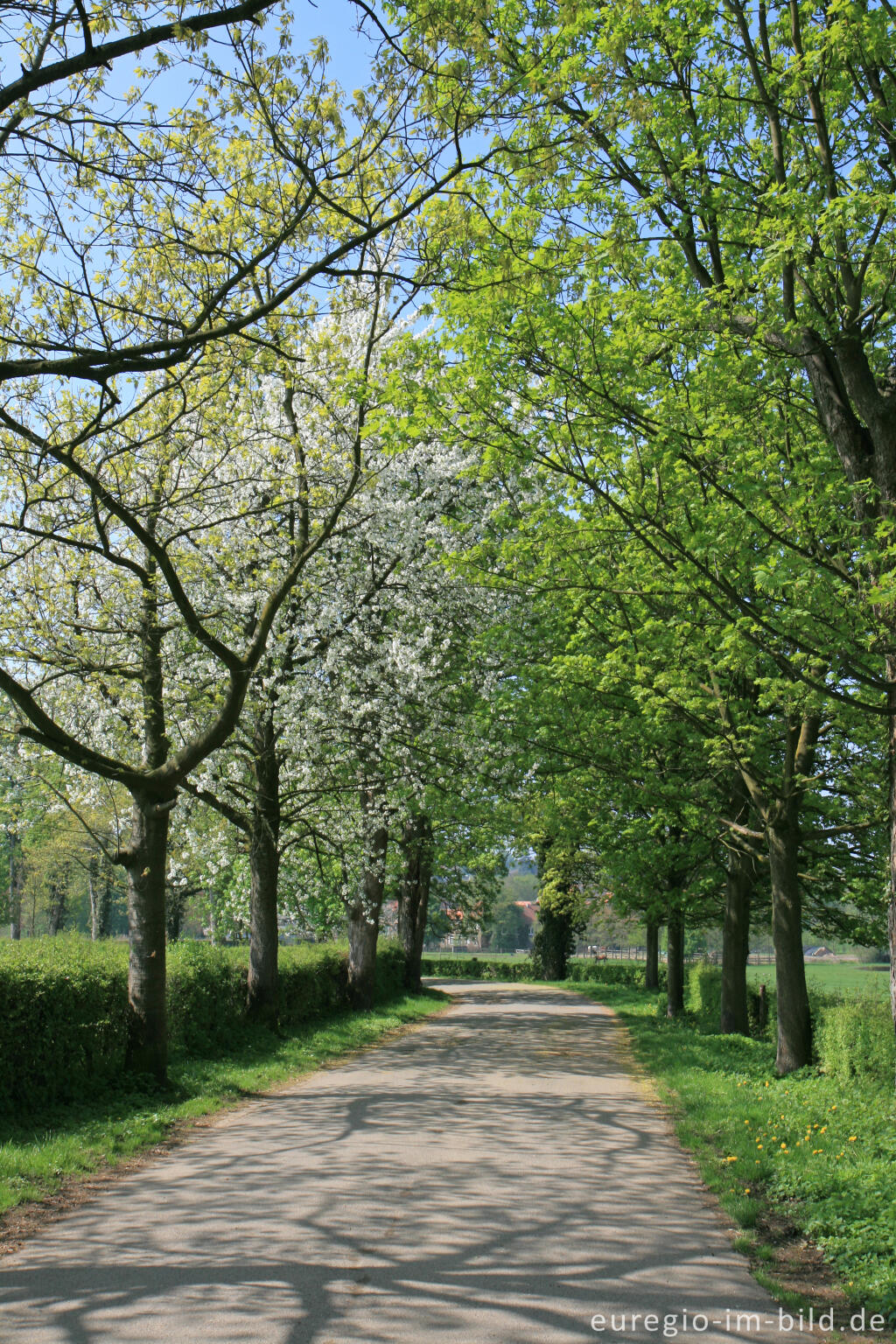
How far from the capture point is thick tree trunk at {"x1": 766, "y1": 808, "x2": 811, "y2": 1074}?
12664mm

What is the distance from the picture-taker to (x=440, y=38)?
589 centimetres

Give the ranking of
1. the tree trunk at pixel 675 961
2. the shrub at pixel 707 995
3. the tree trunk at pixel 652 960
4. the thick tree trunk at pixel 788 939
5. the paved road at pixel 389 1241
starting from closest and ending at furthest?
the paved road at pixel 389 1241 → the thick tree trunk at pixel 788 939 → the shrub at pixel 707 995 → the tree trunk at pixel 675 961 → the tree trunk at pixel 652 960

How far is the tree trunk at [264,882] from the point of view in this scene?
15922 mm

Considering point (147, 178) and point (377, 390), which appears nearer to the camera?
point (147, 178)

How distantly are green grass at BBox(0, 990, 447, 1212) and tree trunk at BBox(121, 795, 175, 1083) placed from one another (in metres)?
0.47

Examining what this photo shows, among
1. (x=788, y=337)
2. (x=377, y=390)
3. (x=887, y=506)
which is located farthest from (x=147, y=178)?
(x=887, y=506)

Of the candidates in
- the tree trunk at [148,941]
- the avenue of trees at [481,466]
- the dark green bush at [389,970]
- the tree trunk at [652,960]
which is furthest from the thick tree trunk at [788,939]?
the tree trunk at [652,960]

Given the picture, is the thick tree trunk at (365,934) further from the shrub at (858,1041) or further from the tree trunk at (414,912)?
the shrub at (858,1041)

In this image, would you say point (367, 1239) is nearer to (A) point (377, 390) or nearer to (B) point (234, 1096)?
(B) point (234, 1096)

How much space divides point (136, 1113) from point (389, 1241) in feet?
15.6

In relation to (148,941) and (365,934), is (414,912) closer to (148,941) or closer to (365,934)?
(365,934)

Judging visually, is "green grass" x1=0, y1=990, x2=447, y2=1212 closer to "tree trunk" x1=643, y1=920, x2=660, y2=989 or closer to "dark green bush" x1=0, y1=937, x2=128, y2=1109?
"dark green bush" x1=0, y1=937, x2=128, y2=1109

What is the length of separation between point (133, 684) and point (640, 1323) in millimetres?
9845

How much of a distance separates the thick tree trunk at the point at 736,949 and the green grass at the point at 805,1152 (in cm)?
487
